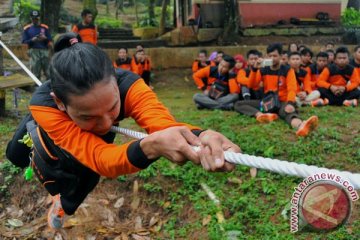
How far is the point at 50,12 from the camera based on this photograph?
10.7m

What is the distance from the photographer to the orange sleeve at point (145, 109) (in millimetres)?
2108

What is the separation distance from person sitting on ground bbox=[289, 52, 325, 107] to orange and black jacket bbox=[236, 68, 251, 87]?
0.65 metres

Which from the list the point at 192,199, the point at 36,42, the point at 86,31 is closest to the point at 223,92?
the point at 192,199

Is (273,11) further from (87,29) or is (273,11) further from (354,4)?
(87,29)

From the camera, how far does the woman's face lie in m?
1.89

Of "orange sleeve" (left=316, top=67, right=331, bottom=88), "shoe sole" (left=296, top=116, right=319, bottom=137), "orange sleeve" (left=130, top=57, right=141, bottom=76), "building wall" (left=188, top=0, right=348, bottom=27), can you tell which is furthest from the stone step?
"shoe sole" (left=296, top=116, right=319, bottom=137)

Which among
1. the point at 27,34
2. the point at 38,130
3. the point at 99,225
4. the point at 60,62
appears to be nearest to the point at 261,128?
the point at 99,225

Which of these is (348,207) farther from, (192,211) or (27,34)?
(27,34)

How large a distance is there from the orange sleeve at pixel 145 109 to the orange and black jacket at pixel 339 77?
5.44 m

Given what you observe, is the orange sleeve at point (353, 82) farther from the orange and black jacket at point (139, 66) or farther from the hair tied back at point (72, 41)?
the hair tied back at point (72, 41)

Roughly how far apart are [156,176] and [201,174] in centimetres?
42

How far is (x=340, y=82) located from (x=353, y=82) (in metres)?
0.20

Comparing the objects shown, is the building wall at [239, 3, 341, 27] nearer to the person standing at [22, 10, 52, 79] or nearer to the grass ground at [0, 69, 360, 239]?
the person standing at [22, 10, 52, 79]

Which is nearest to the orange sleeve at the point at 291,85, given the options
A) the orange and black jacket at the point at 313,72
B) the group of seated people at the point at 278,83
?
the group of seated people at the point at 278,83
